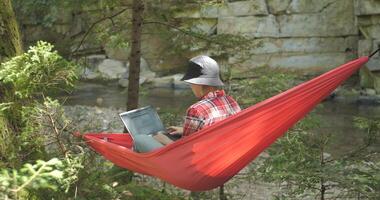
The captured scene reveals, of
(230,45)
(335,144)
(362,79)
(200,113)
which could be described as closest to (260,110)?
(200,113)

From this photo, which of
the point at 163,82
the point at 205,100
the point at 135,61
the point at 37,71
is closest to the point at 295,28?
the point at 163,82

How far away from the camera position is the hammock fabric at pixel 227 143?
1970 mm

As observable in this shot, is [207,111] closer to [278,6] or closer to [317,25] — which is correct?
[317,25]

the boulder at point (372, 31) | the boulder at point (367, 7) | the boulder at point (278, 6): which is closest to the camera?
the boulder at point (367, 7)

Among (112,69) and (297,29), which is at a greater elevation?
(297,29)

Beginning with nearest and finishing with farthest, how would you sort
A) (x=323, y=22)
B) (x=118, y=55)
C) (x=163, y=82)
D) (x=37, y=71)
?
(x=37, y=71) < (x=323, y=22) < (x=163, y=82) < (x=118, y=55)

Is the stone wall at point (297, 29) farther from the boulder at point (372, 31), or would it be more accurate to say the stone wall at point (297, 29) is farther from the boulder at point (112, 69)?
the boulder at point (112, 69)

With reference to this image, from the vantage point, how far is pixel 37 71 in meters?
1.70

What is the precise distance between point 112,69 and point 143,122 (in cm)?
891

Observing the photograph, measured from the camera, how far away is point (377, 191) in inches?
84.7

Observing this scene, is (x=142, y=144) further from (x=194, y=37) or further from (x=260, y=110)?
(x=194, y=37)

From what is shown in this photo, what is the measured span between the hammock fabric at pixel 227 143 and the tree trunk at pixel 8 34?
21.8 inches

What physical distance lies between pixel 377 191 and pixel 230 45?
70.9 inches

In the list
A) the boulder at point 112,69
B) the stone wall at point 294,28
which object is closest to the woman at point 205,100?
the stone wall at point 294,28
